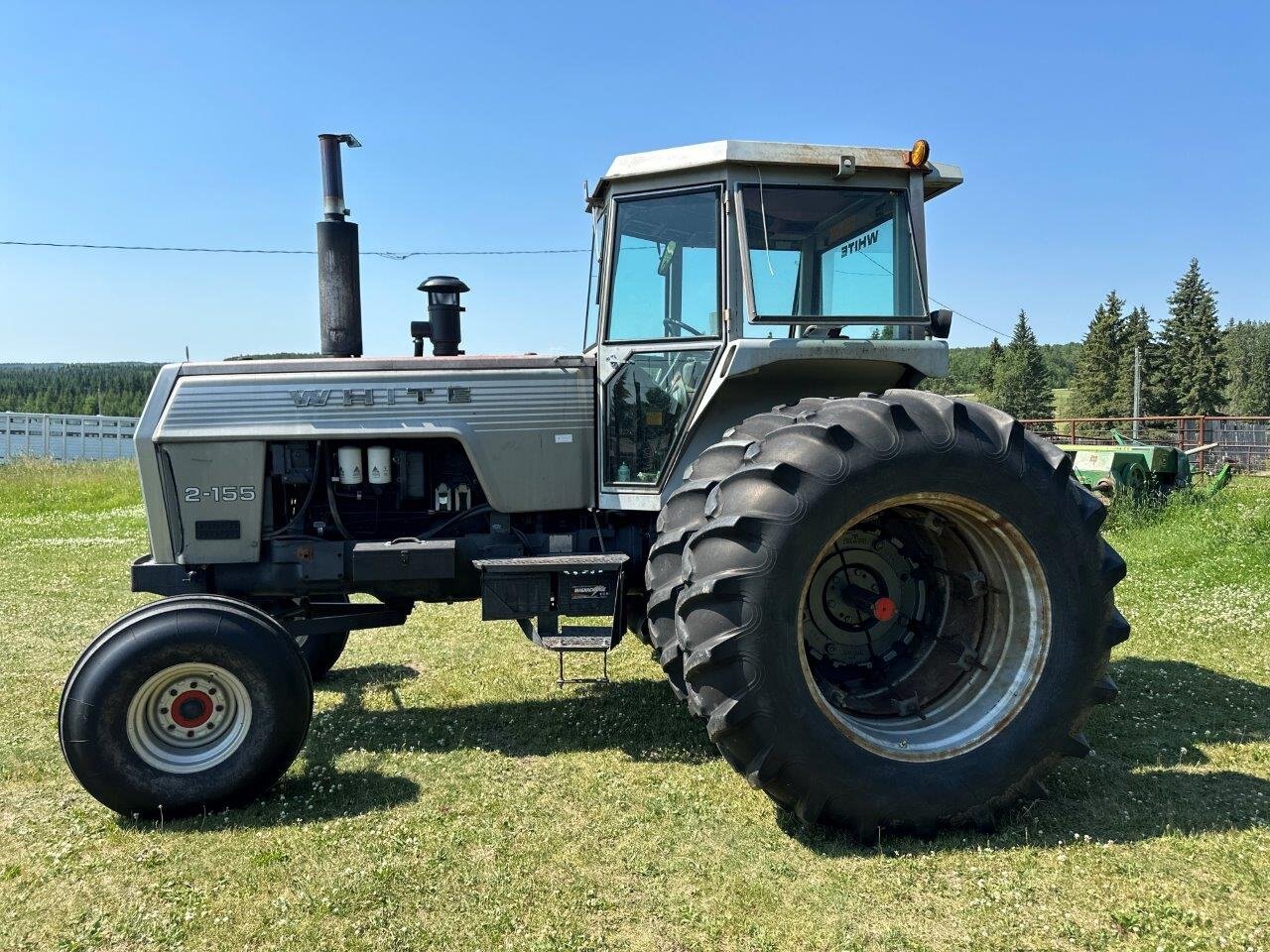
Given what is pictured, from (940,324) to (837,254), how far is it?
2.14 feet

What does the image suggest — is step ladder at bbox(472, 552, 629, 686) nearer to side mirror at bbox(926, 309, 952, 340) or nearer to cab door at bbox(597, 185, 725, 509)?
cab door at bbox(597, 185, 725, 509)

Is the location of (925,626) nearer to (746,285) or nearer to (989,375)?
(746,285)

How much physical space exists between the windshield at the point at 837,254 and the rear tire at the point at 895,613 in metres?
0.89

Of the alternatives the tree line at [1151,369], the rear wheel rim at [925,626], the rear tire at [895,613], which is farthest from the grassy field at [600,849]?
the tree line at [1151,369]

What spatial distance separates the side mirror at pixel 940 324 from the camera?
440 cm

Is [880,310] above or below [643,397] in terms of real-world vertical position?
above

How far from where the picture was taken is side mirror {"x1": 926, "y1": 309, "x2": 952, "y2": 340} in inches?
173

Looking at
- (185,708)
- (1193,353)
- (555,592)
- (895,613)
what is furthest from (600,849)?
(1193,353)

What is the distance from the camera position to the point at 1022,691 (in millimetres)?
3535

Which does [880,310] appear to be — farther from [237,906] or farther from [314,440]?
[237,906]

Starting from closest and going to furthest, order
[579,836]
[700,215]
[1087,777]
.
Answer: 1. [579,836]
2. [1087,777]
3. [700,215]

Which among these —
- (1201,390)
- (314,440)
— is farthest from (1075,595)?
(1201,390)

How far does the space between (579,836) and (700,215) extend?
119 inches

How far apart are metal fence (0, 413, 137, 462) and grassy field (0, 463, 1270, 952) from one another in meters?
28.4
